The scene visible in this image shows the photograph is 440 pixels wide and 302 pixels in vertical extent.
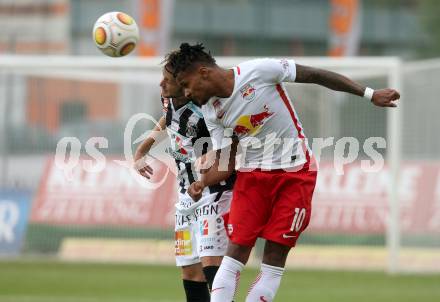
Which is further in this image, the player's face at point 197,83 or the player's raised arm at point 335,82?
the player's raised arm at point 335,82

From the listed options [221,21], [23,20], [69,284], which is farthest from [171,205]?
[221,21]

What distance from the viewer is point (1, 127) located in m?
20.8

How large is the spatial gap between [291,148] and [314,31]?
4538 cm

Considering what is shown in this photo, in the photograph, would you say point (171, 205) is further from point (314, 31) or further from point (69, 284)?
point (314, 31)

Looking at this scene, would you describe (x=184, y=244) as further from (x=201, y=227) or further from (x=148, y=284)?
(x=148, y=284)

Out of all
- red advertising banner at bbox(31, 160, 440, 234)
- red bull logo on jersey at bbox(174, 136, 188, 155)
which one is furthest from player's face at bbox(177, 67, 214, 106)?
red advertising banner at bbox(31, 160, 440, 234)

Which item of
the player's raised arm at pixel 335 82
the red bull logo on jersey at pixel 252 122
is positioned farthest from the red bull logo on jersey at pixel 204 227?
the player's raised arm at pixel 335 82

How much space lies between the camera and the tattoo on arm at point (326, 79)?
8734mm

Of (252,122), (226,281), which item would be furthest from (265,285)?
(252,122)

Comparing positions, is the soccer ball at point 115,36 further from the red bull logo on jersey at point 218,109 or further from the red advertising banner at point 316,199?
the red advertising banner at point 316,199

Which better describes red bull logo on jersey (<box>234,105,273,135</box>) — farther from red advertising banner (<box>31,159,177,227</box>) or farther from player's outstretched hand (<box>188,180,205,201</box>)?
red advertising banner (<box>31,159,177,227</box>)

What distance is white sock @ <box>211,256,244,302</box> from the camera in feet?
28.9

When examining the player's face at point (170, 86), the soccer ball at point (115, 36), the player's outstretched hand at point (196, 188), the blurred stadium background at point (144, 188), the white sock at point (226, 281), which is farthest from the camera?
the blurred stadium background at point (144, 188)

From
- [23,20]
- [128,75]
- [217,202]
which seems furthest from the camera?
[23,20]
